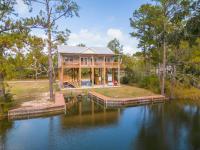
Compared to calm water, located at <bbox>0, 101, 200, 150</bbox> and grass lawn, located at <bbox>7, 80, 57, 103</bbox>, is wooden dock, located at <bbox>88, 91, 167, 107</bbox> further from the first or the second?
grass lawn, located at <bbox>7, 80, 57, 103</bbox>

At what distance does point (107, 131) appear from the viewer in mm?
13039

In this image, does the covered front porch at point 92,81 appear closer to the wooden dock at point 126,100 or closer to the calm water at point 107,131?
the wooden dock at point 126,100

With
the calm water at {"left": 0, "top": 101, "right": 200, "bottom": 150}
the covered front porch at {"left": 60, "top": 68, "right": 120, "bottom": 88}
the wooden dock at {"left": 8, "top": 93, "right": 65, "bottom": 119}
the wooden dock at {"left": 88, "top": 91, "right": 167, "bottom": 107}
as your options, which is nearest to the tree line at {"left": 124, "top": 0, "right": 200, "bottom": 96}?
the wooden dock at {"left": 88, "top": 91, "right": 167, "bottom": 107}

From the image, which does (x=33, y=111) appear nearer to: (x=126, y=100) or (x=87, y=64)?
(x=126, y=100)

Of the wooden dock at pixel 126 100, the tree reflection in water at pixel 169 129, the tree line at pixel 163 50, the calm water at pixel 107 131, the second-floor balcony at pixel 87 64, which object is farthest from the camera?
the second-floor balcony at pixel 87 64

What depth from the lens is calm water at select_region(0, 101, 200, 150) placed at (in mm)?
10758

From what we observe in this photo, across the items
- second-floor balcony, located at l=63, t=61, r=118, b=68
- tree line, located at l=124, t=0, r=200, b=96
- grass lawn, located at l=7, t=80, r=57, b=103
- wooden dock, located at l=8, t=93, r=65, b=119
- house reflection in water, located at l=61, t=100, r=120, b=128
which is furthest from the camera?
second-floor balcony, located at l=63, t=61, r=118, b=68

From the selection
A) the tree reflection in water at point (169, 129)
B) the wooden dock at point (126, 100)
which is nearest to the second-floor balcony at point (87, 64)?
the wooden dock at point (126, 100)

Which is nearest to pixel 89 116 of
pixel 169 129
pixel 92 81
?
pixel 169 129

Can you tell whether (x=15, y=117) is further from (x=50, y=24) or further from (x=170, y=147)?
(x=170, y=147)

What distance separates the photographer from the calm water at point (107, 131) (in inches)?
424

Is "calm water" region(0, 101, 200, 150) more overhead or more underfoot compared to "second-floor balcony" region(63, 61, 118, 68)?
more underfoot

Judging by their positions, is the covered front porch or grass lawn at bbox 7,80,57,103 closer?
grass lawn at bbox 7,80,57,103

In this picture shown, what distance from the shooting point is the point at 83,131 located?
42.1 feet
